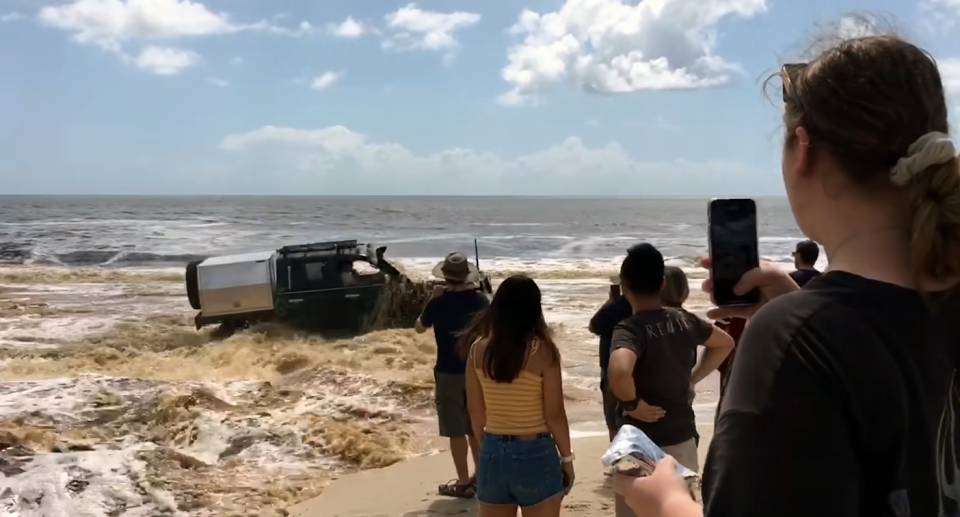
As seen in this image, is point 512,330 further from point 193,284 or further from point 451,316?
point 193,284

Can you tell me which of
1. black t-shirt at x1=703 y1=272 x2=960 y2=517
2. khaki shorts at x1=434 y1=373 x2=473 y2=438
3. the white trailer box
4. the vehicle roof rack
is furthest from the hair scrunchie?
the white trailer box

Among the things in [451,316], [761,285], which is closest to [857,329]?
[761,285]

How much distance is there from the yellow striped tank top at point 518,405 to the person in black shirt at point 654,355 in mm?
390

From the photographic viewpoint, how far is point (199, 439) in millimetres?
7762

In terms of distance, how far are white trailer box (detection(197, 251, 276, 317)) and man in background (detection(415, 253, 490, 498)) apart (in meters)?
8.62

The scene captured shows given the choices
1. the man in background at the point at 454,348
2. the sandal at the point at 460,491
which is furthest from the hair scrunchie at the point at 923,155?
the sandal at the point at 460,491

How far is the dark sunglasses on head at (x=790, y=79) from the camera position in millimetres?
1282

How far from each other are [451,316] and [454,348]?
0.21 m

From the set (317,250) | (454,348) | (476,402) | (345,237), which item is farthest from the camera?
(345,237)

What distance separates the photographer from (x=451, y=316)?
5.79 metres

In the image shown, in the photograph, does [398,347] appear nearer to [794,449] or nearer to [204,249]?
[794,449]

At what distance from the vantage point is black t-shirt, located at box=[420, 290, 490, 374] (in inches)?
228

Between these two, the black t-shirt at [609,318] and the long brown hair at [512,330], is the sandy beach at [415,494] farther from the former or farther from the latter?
the long brown hair at [512,330]

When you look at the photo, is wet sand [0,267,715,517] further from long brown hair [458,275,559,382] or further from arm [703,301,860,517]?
arm [703,301,860,517]
